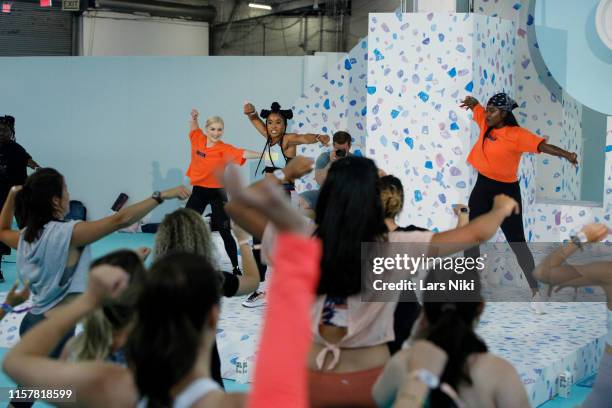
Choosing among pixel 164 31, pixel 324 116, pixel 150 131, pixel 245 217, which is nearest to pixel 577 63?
pixel 324 116

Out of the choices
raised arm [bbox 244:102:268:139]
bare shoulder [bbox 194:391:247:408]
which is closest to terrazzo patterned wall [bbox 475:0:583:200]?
raised arm [bbox 244:102:268:139]

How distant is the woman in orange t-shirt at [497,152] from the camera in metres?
5.27

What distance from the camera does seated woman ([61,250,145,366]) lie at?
76.5 inches

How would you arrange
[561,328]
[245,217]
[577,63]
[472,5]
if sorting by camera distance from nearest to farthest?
[245,217] < [561,328] < [577,63] < [472,5]

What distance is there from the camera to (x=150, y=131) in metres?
10.2

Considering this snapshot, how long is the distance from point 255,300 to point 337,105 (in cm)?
222

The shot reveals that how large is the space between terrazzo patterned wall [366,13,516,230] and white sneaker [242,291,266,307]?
1.11 metres

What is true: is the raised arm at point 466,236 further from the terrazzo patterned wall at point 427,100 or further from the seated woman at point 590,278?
the terrazzo patterned wall at point 427,100

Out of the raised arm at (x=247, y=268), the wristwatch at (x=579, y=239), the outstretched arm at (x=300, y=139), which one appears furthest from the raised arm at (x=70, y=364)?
the outstretched arm at (x=300, y=139)

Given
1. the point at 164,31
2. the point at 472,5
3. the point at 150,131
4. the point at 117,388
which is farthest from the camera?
the point at 164,31

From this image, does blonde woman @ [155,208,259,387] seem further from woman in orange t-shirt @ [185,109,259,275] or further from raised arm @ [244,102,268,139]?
raised arm @ [244,102,268,139]

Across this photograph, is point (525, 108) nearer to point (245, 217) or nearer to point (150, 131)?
point (245, 217)

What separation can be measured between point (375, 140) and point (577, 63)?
1.44m

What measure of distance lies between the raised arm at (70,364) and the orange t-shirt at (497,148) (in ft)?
13.1
